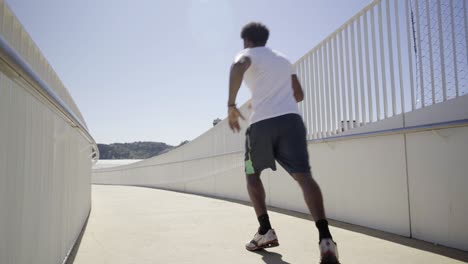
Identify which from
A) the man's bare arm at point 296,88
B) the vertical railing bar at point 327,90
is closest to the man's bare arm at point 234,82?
the man's bare arm at point 296,88

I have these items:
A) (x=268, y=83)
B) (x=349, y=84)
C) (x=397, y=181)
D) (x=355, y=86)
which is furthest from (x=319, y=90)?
(x=268, y=83)

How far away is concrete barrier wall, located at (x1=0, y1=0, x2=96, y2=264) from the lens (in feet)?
4.74

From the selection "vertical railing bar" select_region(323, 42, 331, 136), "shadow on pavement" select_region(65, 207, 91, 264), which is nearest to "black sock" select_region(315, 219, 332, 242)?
"shadow on pavement" select_region(65, 207, 91, 264)

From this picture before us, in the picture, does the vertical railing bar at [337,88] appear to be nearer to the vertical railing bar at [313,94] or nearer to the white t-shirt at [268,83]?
the vertical railing bar at [313,94]

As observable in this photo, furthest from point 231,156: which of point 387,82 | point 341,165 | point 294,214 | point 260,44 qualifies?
point 260,44

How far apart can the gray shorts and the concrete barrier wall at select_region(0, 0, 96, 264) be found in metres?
1.47

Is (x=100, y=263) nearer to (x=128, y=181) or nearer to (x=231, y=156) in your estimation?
(x=231, y=156)

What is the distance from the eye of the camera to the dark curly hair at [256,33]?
3318 mm

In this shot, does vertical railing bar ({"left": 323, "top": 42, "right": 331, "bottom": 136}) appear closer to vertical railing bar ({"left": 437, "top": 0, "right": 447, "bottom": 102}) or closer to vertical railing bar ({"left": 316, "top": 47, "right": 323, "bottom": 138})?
vertical railing bar ({"left": 316, "top": 47, "right": 323, "bottom": 138})

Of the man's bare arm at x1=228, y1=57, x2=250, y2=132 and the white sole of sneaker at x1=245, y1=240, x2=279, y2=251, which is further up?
the man's bare arm at x1=228, y1=57, x2=250, y2=132

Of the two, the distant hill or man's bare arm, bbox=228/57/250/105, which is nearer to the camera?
man's bare arm, bbox=228/57/250/105

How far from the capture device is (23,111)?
67.9 inches

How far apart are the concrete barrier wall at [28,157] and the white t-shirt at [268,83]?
149 cm

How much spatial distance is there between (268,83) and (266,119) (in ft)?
1.00
